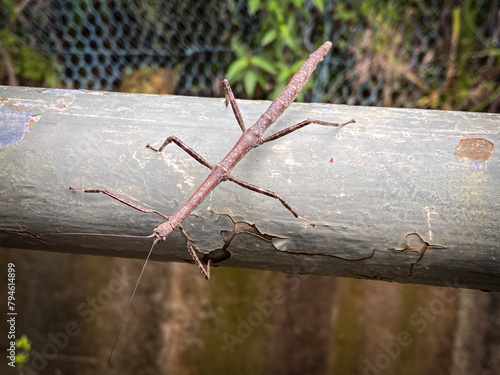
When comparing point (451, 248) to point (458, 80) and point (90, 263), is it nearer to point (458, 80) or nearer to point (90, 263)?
point (90, 263)

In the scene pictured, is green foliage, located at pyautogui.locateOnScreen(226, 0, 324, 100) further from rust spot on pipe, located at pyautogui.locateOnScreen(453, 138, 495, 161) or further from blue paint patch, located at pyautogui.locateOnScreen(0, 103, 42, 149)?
rust spot on pipe, located at pyautogui.locateOnScreen(453, 138, 495, 161)

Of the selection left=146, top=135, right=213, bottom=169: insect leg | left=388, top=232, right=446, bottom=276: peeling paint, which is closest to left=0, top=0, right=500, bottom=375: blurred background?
left=146, top=135, right=213, bottom=169: insect leg

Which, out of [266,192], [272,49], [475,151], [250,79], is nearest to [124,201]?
[266,192]

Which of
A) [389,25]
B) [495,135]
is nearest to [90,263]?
[495,135]

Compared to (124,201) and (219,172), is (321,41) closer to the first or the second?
(219,172)

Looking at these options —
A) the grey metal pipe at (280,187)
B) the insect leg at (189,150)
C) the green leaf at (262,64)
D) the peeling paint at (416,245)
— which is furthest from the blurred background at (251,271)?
the peeling paint at (416,245)
